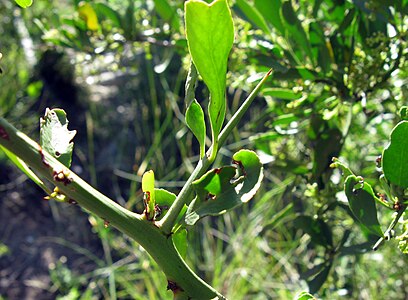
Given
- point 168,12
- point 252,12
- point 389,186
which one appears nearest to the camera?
point 389,186

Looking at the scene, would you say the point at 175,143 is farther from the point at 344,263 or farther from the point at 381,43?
the point at 381,43

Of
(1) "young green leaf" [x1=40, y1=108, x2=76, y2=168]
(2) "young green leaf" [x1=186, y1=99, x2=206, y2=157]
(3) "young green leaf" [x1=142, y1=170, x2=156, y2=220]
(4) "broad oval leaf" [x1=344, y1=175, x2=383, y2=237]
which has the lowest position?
(4) "broad oval leaf" [x1=344, y1=175, x2=383, y2=237]

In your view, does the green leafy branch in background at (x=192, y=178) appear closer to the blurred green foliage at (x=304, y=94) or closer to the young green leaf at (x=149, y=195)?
the young green leaf at (x=149, y=195)

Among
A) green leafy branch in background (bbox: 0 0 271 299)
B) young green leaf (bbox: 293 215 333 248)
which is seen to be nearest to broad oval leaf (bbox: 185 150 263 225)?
green leafy branch in background (bbox: 0 0 271 299)

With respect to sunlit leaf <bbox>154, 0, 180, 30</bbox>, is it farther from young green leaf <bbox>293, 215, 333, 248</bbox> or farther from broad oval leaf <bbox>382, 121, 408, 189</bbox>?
broad oval leaf <bbox>382, 121, 408, 189</bbox>

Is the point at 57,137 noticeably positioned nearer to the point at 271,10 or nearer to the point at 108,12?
the point at 271,10

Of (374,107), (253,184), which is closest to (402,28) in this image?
(374,107)

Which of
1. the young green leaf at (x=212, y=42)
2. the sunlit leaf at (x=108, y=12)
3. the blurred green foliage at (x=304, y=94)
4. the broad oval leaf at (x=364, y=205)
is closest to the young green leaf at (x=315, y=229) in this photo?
the blurred green foliage at (x=304, y=94)

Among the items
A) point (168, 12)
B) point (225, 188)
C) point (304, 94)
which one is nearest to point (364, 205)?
point (225, 188)
